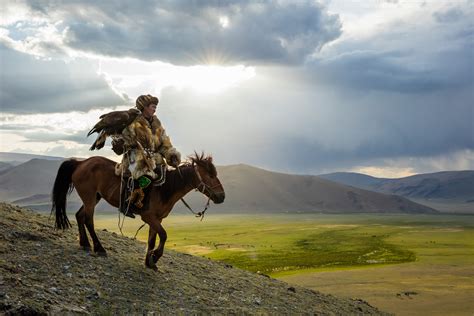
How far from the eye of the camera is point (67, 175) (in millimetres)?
11656

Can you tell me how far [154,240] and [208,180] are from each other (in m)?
2.06

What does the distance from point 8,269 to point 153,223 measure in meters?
3.06

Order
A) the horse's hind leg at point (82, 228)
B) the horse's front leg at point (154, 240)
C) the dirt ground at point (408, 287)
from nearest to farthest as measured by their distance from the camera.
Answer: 1. the horse's front leg at point (154, 240)
2. the horse's hind leg at point (82, 228)
3. the dirt ground at point (408, 287)

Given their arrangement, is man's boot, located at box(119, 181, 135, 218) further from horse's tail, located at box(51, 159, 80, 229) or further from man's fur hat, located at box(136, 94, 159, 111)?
man's fur hat, located at box(136, 94, 159, 111)

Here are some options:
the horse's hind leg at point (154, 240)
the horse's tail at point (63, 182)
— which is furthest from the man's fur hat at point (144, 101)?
the horse's hind leg at point (154, 240)

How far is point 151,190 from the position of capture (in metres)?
10.7

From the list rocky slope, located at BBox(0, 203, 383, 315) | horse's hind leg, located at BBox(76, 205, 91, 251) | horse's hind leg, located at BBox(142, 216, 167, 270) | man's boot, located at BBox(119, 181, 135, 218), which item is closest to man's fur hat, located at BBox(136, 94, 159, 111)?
man's boot, located at BBox(119, 181, 135, 218)

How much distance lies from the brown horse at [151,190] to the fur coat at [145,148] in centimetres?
44

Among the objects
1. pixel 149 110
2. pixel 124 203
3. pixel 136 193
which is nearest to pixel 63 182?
pixel 124 203

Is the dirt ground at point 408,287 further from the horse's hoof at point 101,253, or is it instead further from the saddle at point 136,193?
the saddle at point 136,193

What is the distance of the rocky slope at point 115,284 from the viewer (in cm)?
835

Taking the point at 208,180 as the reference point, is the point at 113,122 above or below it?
above

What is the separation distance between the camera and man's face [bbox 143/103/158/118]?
11.0m

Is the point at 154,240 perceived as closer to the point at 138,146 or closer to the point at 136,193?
the point at 136,193
